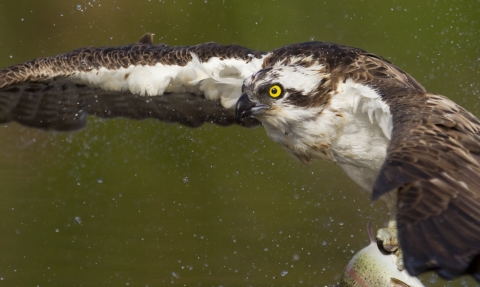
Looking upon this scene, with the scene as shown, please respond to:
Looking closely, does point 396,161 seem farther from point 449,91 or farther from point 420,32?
point 420,32

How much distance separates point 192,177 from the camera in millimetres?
13156

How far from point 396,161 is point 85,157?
9.17 m

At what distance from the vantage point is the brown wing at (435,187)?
203 inches

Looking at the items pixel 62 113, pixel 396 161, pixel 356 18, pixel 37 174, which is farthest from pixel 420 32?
pixel 396 161

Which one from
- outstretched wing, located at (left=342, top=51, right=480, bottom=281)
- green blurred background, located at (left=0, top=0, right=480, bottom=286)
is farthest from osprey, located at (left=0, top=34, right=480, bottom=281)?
green blurred background, located at (left=0, top=0, right=480, bottom=286)

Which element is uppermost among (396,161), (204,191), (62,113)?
(62,113)

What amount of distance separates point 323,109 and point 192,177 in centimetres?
590

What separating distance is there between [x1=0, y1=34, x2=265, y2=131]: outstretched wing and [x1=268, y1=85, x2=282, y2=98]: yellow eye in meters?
0.79

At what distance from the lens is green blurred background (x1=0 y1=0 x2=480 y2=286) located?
362 inches

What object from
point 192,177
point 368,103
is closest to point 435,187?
point 368,103

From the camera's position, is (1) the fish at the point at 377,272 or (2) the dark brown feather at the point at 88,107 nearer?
(1) the fish at the point at 377,272

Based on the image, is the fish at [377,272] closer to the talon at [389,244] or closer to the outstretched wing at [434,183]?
the talon at [389,244]

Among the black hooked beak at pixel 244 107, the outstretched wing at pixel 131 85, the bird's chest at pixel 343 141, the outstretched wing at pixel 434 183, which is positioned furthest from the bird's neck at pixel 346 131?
the outstretched wing at pixel 131 85

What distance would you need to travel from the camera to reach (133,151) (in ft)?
47.4
